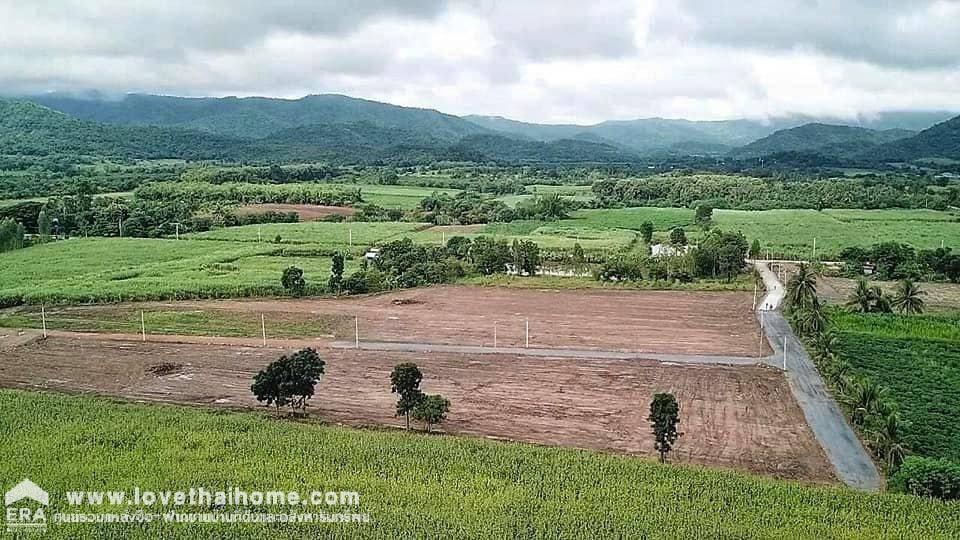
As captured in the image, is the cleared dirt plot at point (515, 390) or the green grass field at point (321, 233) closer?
the cleared dirt plot at point (515, 390)

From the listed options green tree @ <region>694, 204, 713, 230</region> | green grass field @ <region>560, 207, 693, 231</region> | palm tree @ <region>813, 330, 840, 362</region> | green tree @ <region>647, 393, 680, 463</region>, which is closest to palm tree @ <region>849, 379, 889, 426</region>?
palm tree @ <region>813, 330, 840, 362</region>

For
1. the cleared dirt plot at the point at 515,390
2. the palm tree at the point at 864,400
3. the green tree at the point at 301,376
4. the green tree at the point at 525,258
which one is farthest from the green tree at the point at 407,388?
the green tree at the point at 525,258

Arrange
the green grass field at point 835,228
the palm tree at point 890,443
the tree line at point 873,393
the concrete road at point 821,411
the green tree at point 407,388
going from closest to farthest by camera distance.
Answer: the tree line at point 873,393 → the palm tree at point 890,443 → the concrete road at point 821,411 → the green tree at point 407,388 → the green grass field at point 835,228

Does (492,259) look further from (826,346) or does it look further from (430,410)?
(430,410)

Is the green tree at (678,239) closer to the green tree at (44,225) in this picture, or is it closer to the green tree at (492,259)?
the green tree at (492,259)

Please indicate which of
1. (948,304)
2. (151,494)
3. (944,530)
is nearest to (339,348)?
(151,494)

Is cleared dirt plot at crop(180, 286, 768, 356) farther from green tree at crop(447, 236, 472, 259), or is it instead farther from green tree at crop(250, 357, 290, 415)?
green tree at crop(250, 357, 290, 415)

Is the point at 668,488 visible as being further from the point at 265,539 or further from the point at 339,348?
the point at 339,348
